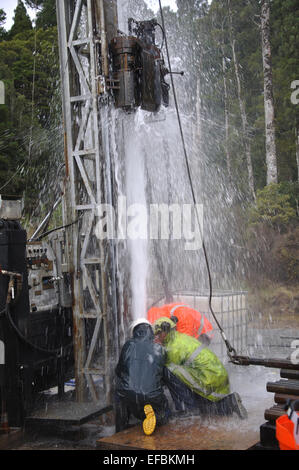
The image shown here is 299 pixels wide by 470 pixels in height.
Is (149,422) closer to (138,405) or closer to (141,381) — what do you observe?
(138,405)

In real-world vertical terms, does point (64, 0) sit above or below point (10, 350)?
above

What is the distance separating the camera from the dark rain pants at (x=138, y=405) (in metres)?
5.77

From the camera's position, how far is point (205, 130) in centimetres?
2866

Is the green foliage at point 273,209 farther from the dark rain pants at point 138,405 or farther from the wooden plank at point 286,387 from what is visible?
the wooden plank at point 286,387

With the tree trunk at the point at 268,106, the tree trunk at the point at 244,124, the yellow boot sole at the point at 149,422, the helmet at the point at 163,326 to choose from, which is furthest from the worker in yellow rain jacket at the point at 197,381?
the tree trunk at the point at 244,124

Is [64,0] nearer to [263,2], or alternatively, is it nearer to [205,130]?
[263,2]

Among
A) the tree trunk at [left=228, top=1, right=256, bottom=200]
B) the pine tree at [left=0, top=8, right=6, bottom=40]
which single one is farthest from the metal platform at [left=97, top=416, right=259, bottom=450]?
the pine tree at [left=0, top=8, right=6, bottom=40]

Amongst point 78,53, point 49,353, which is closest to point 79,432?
point 49,353

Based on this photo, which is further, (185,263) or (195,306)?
(185,263)

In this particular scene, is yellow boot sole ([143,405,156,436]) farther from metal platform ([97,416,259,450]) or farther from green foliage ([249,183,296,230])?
green foliage ([249,183,296,230])

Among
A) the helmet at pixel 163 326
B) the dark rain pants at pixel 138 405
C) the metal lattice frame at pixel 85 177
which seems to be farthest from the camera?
the metal lattice frame at pixel 85 177

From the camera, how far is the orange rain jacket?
7270 mm

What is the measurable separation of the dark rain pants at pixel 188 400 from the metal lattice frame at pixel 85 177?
845 millimetres
